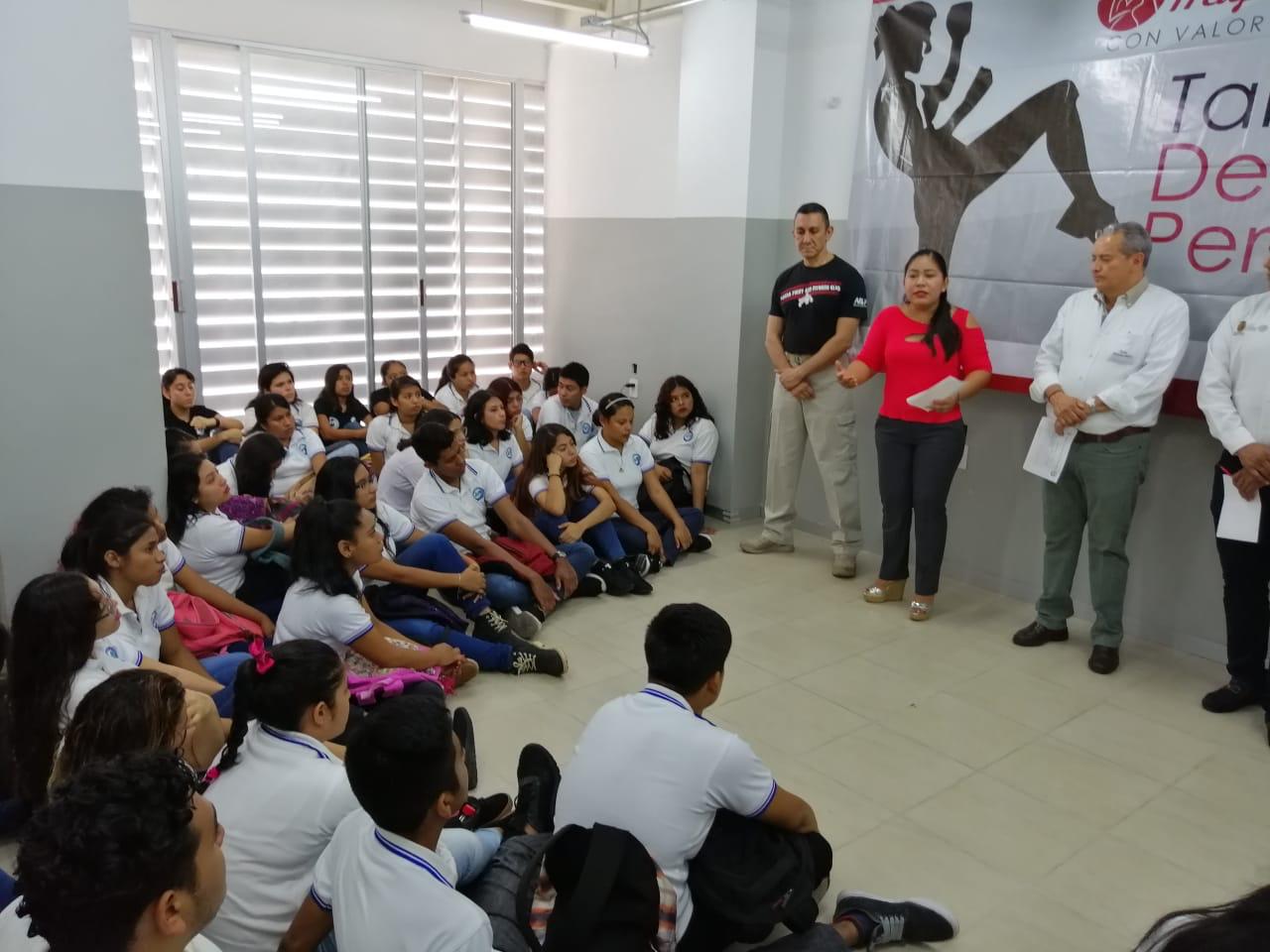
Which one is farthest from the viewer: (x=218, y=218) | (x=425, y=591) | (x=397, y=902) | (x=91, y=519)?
(x=218, y=218)

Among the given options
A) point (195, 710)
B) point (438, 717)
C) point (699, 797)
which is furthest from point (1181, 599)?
point (195, 710)

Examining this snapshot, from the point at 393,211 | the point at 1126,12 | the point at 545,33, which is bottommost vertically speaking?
the point at 393,211

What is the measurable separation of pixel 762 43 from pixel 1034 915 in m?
4.38

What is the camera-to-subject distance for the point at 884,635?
4.15 m

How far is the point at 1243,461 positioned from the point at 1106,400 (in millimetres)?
522

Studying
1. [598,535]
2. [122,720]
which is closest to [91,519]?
[122,720]

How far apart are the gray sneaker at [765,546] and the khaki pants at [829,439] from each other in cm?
34

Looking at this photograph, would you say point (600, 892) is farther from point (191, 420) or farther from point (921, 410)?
point (191, 420)

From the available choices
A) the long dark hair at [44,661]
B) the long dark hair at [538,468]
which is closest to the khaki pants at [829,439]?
the long dark hair at [538,468]

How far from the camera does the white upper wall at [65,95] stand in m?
3.17

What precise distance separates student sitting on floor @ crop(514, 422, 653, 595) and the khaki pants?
3.38ft

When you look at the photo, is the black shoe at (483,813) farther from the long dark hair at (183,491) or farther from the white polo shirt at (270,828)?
the long dark hair at (183,491)

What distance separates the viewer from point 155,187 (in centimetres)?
557

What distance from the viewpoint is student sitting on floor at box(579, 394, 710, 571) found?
484 centimetres
